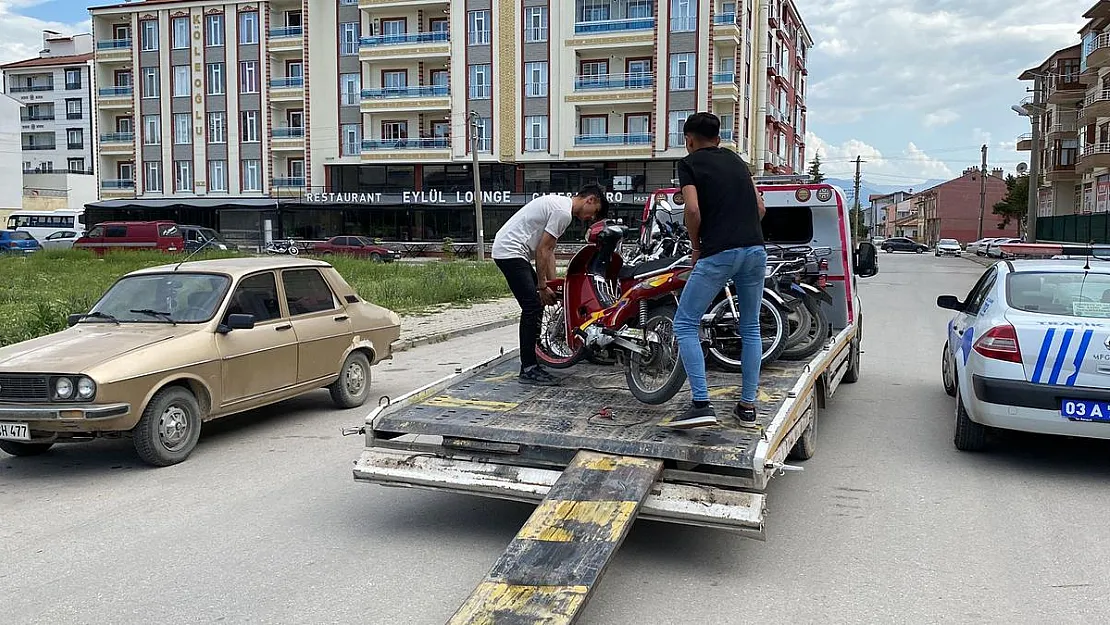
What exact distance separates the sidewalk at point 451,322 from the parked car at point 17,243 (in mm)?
32131

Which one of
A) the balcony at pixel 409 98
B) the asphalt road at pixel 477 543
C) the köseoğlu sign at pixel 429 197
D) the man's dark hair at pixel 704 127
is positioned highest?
the balcony at pixel 409 98

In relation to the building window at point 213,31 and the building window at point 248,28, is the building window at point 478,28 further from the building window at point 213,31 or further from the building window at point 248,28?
the building window at point 213,31

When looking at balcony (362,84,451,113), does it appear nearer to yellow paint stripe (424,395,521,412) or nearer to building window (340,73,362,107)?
building window (340,73,362,107)

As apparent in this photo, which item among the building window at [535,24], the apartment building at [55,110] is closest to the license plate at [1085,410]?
the building window at [535,24]

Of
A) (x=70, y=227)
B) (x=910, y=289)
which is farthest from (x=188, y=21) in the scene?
(x=910, y=289)

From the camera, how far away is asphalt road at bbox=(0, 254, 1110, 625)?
4.28 metres

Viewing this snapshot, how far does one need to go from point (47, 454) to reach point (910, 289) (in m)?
25.4

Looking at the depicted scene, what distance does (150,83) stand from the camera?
200 feet

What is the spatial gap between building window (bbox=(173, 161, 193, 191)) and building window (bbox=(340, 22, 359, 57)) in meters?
13.1

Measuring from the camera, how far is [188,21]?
59.8 meters

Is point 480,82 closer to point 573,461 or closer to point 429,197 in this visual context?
point 429,197

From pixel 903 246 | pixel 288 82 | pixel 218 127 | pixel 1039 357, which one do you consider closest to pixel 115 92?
pixel 218 127

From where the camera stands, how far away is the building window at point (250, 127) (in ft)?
195

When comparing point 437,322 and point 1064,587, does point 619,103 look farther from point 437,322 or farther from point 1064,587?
point 1064,587
